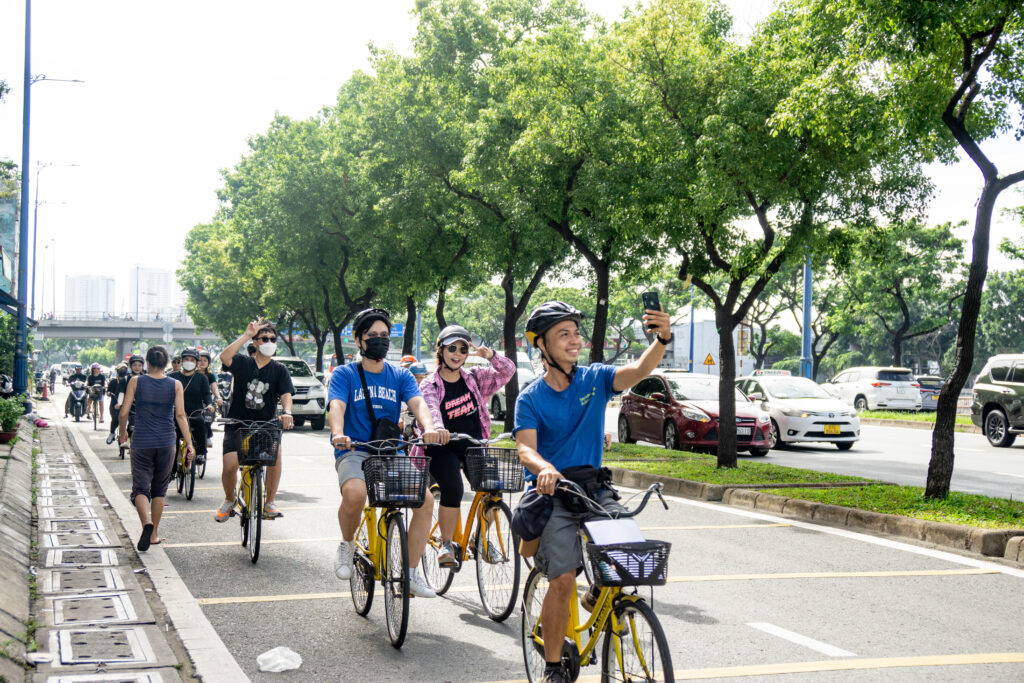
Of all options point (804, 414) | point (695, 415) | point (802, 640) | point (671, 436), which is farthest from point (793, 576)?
point (804, 414)

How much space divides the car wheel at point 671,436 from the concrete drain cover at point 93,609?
13392 millimetres

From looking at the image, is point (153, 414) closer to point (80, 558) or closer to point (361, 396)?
point (80, 558)

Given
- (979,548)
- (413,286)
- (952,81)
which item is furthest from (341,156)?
(979,548)

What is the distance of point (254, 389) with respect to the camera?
855 centimetres

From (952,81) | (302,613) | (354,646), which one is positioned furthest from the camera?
(952,81)

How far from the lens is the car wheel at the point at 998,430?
20828mm

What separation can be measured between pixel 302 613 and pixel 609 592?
3.01 metres

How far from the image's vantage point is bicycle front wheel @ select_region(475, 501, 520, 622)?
19.8ft

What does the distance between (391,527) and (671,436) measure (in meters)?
13.8

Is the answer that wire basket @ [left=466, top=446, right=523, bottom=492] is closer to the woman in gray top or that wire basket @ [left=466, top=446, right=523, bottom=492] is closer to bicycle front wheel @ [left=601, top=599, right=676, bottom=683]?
bicycle front wheel @ [left=601, top=599, right=676, bottom=683]

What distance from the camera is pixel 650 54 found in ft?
49.9

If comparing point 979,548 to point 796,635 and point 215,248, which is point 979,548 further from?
point 215,248

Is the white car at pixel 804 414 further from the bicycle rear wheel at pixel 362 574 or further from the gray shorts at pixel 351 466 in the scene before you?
the gray shorts at pixel 351 466

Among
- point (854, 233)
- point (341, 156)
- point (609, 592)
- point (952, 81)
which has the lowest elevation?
point (609, 592)
